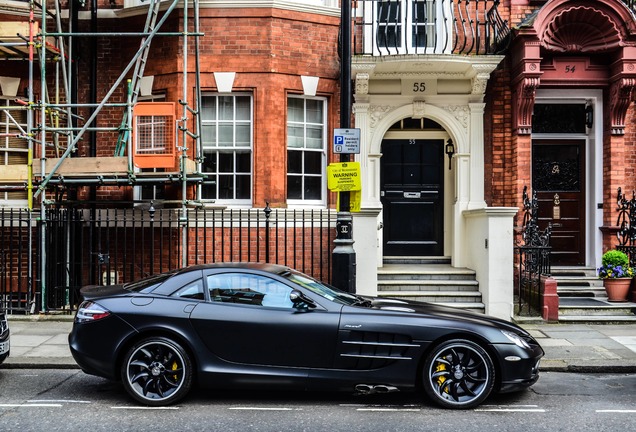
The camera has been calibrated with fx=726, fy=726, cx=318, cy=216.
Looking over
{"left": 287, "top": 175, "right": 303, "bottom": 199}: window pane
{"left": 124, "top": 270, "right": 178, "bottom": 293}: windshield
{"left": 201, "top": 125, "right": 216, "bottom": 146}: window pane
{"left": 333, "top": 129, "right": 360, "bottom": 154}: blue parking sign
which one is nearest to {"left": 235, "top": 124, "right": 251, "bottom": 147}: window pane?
{"left": 201, "top": 125, "right": 216, "bottom": 146}: window pane

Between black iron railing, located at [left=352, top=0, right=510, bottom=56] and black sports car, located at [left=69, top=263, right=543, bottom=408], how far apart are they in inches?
263

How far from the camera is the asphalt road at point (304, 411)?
20.2 feet

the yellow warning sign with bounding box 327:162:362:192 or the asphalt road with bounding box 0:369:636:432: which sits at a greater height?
the yellow warning sign with bounding box 327:162:362:192

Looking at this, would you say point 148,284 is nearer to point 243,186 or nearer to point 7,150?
point 243,186

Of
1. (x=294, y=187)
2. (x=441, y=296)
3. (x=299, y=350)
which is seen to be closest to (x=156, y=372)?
(x=299, y=350)

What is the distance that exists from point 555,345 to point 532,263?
227cm

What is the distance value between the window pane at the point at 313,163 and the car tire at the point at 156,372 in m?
6.62

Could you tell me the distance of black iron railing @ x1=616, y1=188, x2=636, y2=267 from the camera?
40.0 feet

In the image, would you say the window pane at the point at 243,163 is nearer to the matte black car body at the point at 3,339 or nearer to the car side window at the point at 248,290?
the matte black car body at the point at 3,339

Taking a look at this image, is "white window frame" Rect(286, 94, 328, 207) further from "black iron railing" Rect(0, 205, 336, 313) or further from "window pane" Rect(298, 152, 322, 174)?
"black iron railing" Rect(0, 205, 336, 313)

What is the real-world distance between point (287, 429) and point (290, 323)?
1.07 meters

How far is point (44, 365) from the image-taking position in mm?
8492

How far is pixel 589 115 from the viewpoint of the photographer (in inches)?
512

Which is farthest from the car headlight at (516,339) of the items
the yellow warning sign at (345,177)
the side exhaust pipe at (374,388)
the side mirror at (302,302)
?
the yellow warning sign at (345,177)
